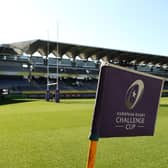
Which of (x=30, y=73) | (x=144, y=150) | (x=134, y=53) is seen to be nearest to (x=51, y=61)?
(x=30, y=73)

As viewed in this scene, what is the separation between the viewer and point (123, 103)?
269 cm

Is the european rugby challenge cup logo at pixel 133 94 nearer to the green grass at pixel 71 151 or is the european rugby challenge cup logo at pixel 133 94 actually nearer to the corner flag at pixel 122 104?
the corner flag at pixel 122 104

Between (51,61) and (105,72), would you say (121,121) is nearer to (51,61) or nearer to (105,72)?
(105,72)

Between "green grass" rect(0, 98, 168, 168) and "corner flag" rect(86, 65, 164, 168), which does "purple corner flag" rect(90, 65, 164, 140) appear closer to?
"corner flag" rect(86, 65, 164, 168)

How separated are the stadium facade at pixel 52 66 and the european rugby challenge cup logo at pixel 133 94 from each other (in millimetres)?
43407

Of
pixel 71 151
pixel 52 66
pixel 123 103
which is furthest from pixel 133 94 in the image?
pixel 52 66

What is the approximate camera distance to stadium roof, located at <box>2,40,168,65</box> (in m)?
51.8

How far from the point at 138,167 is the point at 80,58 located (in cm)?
5991

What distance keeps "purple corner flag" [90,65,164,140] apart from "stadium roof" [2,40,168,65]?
4708 centimetres

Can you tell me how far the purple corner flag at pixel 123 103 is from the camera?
2.59 m

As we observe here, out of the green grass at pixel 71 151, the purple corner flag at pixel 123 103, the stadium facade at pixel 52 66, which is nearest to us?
the purple corner flag at pixel 123 103

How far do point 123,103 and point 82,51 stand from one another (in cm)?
5789

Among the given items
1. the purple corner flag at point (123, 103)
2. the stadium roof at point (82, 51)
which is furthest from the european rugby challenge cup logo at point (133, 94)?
the stadium roof at point (82, 51)

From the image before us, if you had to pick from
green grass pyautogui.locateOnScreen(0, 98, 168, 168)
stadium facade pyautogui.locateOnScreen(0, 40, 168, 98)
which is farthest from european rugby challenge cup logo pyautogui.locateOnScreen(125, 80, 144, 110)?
stadium facade pyautogui.locateOnScreen(0, 40, 168, 98)
